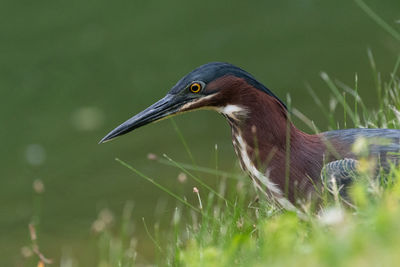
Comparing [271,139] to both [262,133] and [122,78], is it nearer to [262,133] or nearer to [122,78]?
[262,133]

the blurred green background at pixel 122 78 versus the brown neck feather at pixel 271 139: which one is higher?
the brown neck feather at pixel 271 139

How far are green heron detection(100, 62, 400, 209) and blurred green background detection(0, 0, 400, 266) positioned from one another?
11.0 ft

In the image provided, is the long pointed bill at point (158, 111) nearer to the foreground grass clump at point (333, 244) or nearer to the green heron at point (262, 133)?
the green heron at point (262, 133)

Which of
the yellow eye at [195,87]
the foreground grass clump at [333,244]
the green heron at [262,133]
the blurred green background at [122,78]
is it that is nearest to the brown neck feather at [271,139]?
the green heron at [262,133]

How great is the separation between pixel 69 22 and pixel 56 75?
7.14 ft

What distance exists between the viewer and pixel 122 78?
13094 mm

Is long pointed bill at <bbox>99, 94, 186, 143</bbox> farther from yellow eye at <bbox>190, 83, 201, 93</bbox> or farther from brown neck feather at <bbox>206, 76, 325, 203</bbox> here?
brown neck feather at <bbox>206, 76, 325, 203</bbox>

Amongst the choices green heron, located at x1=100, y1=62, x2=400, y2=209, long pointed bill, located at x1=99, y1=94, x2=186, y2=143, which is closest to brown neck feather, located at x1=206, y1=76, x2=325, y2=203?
green heron, located at x1=100, y1=62, x2=400, y2=209

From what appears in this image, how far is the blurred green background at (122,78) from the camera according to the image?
30.7 ft

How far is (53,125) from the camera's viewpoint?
464 inches

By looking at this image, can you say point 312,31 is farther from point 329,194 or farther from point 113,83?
point 329,194

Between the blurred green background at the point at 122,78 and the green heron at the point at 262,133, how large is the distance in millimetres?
3358

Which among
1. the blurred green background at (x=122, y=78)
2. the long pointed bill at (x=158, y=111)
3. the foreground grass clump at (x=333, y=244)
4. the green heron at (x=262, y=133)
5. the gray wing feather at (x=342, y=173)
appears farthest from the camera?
the blurred green background at (x=122, y=78)

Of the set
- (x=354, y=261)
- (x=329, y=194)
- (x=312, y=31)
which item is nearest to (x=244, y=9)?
(x=312, y=31)
